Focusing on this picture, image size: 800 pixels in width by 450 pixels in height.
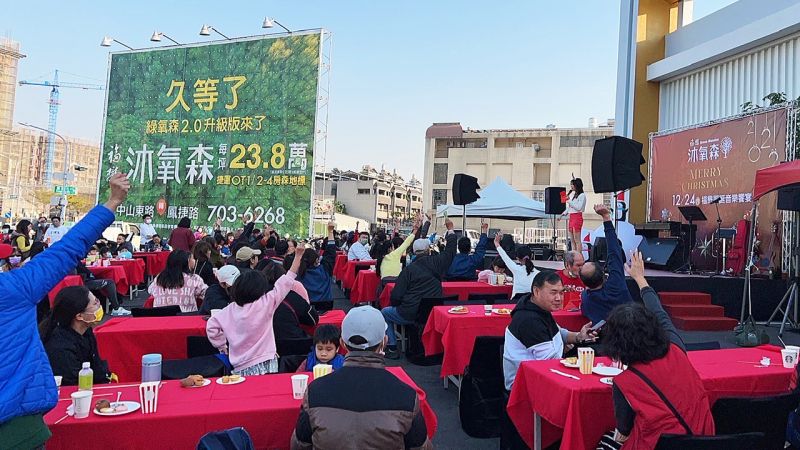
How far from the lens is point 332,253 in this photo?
909 cm

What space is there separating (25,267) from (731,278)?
31.4 ft

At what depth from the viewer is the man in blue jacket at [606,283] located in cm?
424

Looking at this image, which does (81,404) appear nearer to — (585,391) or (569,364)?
(585,391)

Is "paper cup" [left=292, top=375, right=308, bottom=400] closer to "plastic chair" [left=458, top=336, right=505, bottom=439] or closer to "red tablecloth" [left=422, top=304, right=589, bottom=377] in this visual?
"plastic chair" [left=458, top=336, right=505, bottom=439]


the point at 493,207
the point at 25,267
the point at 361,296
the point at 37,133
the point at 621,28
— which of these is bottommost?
the point at 361,296

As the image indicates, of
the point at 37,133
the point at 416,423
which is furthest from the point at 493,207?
the point at 37,133

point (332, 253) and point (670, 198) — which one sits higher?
point (670, 198)

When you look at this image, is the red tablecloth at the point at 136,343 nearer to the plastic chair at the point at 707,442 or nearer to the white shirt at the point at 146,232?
the plastic chair at the point at 707,442

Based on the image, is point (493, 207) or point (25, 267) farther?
point (493, 207)

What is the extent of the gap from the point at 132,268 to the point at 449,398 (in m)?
7.99

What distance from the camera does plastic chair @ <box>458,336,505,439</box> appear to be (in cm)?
359

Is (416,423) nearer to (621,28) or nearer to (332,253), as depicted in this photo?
(332,253)

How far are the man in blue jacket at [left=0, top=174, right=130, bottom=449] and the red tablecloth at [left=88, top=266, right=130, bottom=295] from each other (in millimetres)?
8170

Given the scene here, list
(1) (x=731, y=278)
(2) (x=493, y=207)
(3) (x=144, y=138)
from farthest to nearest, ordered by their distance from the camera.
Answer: (3) (x=144, y=138) < (2) (x=493, y=207) < (1) (x=731, y=278)
